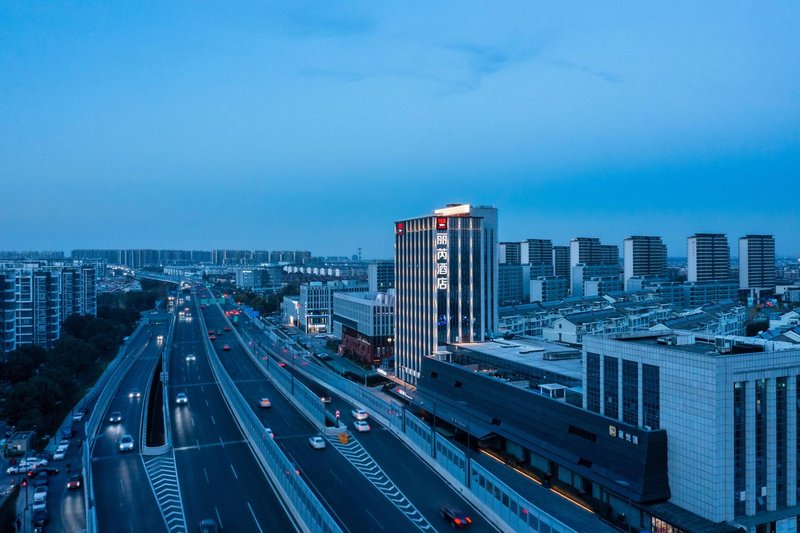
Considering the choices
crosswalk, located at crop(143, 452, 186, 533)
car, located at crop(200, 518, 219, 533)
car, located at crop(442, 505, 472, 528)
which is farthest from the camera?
crosswalk, located at crop(143, 452, 186, 533)

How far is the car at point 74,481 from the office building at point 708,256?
148989mm

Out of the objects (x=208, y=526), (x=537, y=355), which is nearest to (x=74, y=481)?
(x=208, y=526)

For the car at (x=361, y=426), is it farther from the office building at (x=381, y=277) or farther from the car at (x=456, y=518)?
the office building at (x=381, y=277)

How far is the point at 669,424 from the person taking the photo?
31.9 metres

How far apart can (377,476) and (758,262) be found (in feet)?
497

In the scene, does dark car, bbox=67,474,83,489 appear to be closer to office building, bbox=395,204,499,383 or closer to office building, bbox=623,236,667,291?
office building, bbox=395,204,499,383

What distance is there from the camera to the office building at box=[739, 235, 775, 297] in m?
153

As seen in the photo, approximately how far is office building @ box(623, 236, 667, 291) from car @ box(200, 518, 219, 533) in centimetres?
16039

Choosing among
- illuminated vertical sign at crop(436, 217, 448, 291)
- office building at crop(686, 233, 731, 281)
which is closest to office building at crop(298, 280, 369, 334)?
illuminated vertical sign at crop(436, 217, 448, 291)

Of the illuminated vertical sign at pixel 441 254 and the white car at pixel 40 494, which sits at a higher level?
the illuminated vertical sign at pixel 441 254

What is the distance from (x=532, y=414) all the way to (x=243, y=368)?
48411 millimetres

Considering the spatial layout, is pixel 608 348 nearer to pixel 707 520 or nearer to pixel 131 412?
pixel 707 520

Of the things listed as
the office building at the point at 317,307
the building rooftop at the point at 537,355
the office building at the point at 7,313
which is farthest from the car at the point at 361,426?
the office building at the point at 317,307

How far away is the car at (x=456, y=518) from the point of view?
29312mm
